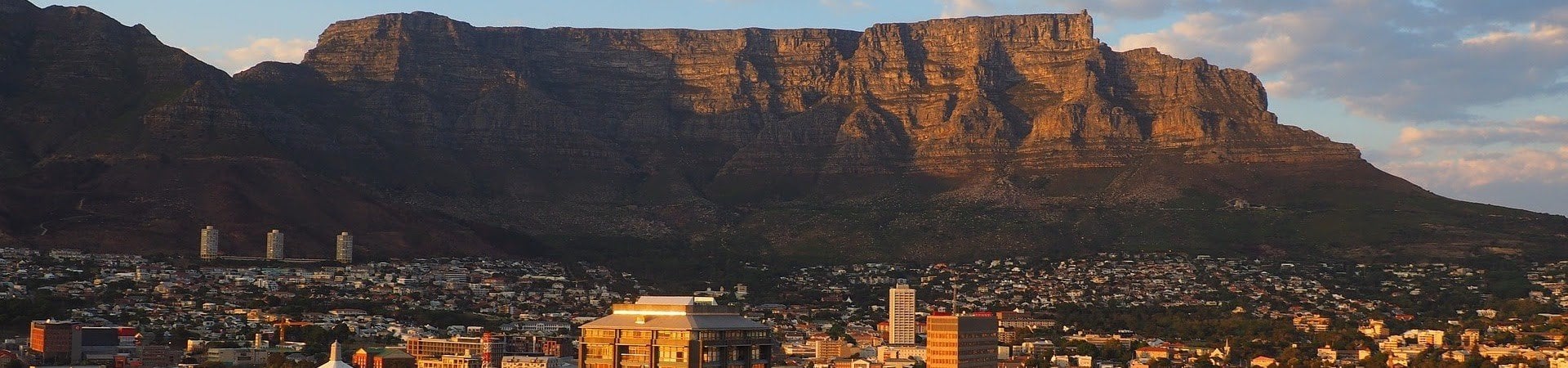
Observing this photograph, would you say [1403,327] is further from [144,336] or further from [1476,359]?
[144,336]

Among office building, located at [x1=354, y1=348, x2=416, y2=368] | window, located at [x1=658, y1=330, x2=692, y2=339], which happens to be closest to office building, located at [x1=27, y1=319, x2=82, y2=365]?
office building, located at [x1=354, y1=348, x2=416, y2=368]

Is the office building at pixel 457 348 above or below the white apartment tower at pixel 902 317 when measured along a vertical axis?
below

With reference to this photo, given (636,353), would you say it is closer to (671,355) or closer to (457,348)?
(671,355)

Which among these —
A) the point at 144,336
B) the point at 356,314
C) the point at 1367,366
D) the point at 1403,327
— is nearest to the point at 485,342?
the point at 144,336

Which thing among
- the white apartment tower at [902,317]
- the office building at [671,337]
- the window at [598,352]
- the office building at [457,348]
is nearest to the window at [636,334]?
the office building at [671,337]

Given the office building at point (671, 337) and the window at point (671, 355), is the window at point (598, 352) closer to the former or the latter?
the office building at point (671, 337)
